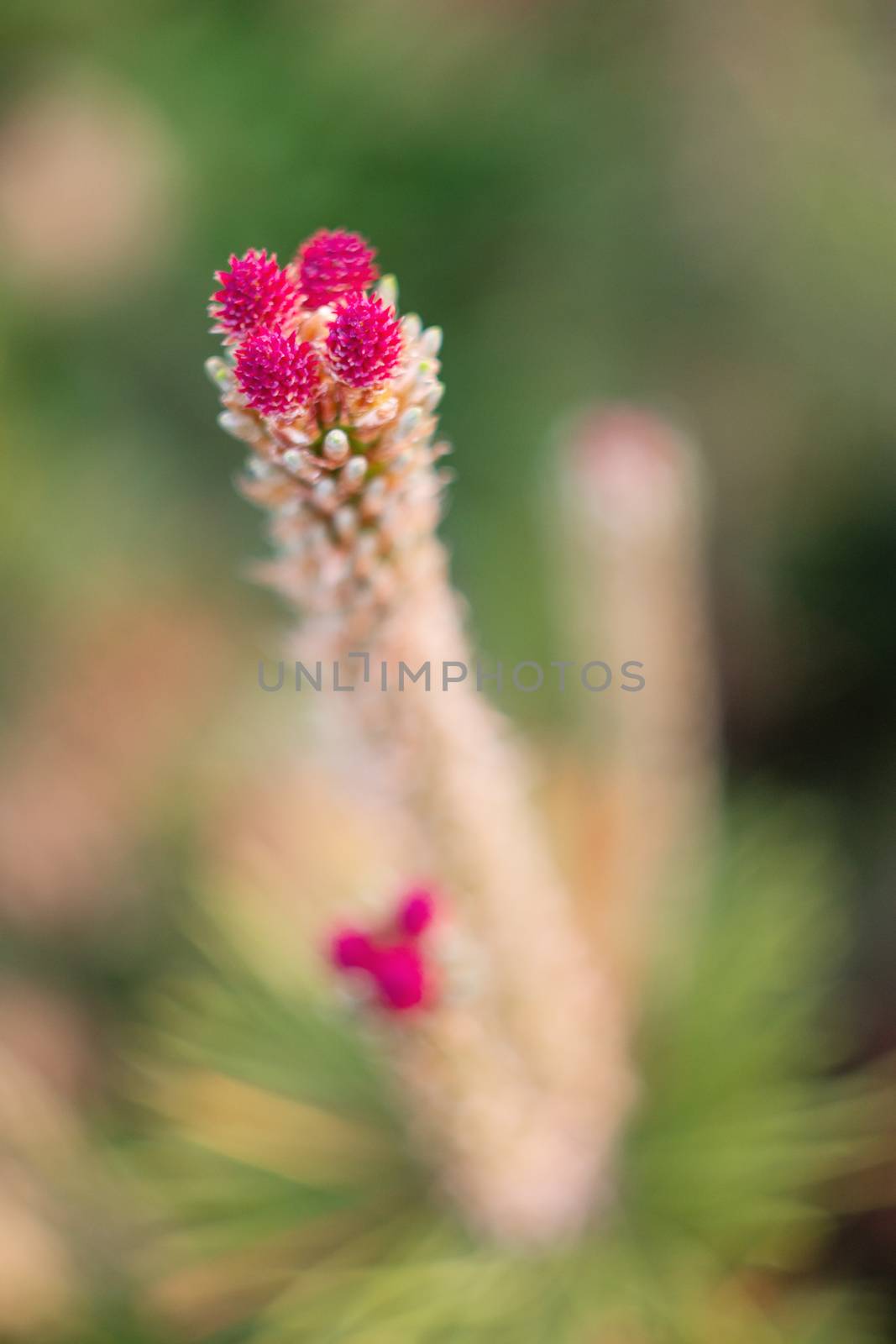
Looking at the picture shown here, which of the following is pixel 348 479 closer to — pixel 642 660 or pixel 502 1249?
pixel 642 660

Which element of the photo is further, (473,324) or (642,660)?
Answer: (473,324)

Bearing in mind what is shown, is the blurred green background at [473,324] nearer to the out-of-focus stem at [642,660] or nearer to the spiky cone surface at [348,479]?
the out-of-focus stem at [642,660]

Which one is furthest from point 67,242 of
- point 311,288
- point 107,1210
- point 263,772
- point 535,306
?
point 107,1210

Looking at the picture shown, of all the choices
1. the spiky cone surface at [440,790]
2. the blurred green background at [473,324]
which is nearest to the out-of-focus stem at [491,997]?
the spiky cone surface at [440,790]

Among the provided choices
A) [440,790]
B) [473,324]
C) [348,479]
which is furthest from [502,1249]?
[473,324]

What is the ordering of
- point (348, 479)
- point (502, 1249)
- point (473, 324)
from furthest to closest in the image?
point (473, 324) < point (502, 1249) < point (348, 479)

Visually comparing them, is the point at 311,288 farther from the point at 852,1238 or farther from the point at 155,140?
the point at 852,1238

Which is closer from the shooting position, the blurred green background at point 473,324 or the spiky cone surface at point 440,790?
the spiky cone surface at point 440,790
